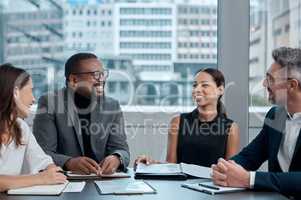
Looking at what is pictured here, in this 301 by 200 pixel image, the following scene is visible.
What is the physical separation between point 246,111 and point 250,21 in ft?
2.32

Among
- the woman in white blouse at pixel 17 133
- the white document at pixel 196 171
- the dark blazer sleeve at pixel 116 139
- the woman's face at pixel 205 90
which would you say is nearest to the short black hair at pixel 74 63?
the dark blazer sleeve at pixel 116 139

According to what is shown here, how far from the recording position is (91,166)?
2.30 m

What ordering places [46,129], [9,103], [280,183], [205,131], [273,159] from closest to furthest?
[280,183] < [9,103] < [273,159] < [46,129] < [205,131]

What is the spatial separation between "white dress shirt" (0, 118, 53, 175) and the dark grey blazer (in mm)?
276

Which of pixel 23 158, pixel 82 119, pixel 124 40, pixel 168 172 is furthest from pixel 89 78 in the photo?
pixel 124 40

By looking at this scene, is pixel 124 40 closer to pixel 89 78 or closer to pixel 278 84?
pixel 89 78

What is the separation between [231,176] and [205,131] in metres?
1.03

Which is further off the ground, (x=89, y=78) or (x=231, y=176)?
(x=89, y=78)

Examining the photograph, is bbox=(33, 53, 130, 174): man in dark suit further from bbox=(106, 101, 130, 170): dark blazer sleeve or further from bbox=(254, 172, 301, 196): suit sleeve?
bbox=(254, 172, 301, 196): suit sleeve

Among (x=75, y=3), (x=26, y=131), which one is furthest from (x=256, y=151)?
(x=75, y=3)

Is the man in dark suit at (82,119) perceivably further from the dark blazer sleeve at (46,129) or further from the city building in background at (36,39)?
the city building in background at (36,39)

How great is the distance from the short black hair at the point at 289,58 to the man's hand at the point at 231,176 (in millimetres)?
639

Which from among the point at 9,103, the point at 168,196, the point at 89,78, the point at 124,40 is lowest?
the point at 168,196

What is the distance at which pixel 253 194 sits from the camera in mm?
1893
